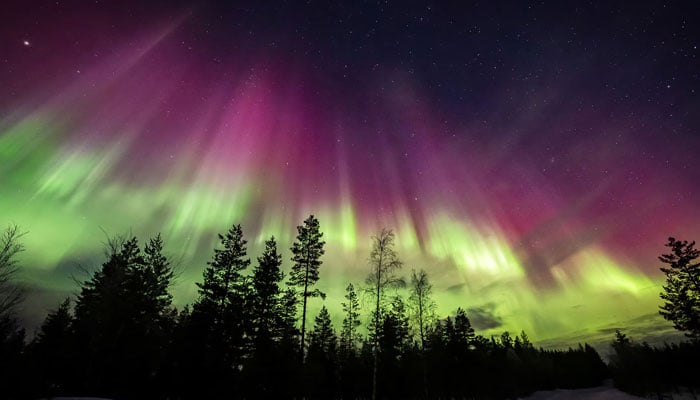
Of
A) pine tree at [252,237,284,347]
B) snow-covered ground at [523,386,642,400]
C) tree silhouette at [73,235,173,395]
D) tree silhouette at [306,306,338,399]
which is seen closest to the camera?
tree silhouette at [73,235,173,395]

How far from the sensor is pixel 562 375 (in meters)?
97.2

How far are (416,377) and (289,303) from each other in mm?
32096

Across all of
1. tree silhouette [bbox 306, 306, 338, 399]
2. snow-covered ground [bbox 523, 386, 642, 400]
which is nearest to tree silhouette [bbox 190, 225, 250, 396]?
tree silhouette [bbox 306, 306, 338, 399]

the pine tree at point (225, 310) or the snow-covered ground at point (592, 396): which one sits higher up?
the pine tree at point (225, 310)

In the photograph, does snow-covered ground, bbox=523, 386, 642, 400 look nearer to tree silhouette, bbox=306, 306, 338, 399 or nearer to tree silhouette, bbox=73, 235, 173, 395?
tree silhouette, bbox=306, 306, 338, 399

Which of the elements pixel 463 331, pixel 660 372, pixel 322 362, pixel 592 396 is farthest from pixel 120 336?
pixel 660 372

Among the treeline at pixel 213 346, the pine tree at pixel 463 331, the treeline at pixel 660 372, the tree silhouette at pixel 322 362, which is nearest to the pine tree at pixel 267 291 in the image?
the treeline at pixel 213 346

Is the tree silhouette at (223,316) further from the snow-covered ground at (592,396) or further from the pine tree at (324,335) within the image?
the snow-covered ground at (592,396)

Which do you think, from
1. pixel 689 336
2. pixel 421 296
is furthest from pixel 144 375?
pixel 689 336

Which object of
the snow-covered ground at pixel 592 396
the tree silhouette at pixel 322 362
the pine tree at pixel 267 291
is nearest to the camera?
the pine tree at pixel 267 291

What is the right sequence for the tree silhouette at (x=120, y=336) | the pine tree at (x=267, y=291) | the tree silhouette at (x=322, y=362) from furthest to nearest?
1. the tree silhouette at (x=322, y=362)
2. the pine tree at (x=267, y=291)
3. the tree silhouette at (x=120, y=336)

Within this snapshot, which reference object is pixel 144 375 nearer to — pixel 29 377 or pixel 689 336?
pixel 29 377

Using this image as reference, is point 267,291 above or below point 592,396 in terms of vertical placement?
above

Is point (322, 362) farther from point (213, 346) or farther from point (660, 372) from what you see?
point (660, 372)
